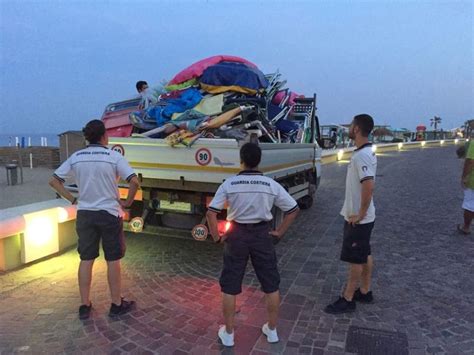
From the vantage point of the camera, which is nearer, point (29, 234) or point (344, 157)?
point (29, 234)

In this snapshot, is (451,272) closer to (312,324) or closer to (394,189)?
(312,324)

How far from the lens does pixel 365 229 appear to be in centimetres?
370

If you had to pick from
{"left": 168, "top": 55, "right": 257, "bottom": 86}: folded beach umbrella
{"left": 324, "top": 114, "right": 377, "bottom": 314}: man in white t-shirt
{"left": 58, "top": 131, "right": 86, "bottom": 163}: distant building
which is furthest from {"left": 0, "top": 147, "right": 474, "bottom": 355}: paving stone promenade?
{"left": 58, "top": 131, "right": 86, "bottom": 163}: distant building

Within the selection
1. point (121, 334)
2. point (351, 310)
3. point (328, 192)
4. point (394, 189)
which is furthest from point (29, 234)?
point (394, 189)

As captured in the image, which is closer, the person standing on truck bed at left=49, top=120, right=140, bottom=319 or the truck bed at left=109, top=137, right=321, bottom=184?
the person standing on truck bed at left=49, top=120, right=140, bottom=319

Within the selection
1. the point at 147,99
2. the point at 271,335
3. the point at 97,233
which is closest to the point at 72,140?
the point at 147,99

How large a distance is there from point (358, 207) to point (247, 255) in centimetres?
126

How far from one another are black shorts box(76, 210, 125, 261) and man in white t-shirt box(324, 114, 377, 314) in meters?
2.19

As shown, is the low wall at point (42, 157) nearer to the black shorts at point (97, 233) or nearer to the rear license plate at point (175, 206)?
the rear license plate at point (175, 206)

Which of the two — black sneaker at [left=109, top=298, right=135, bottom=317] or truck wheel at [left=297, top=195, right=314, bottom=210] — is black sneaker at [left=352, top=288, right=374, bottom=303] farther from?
truck wheel at [left=297, top=195, right=314, bottom=210]

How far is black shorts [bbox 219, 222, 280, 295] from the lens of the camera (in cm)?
309

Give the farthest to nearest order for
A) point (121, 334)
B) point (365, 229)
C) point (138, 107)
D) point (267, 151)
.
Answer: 1. point (138, 107)
2. point (267, 151)
3. point (365, 229)
4. point (121, 334)

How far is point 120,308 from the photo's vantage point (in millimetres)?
3721

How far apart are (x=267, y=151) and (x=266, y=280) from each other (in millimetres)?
2353
